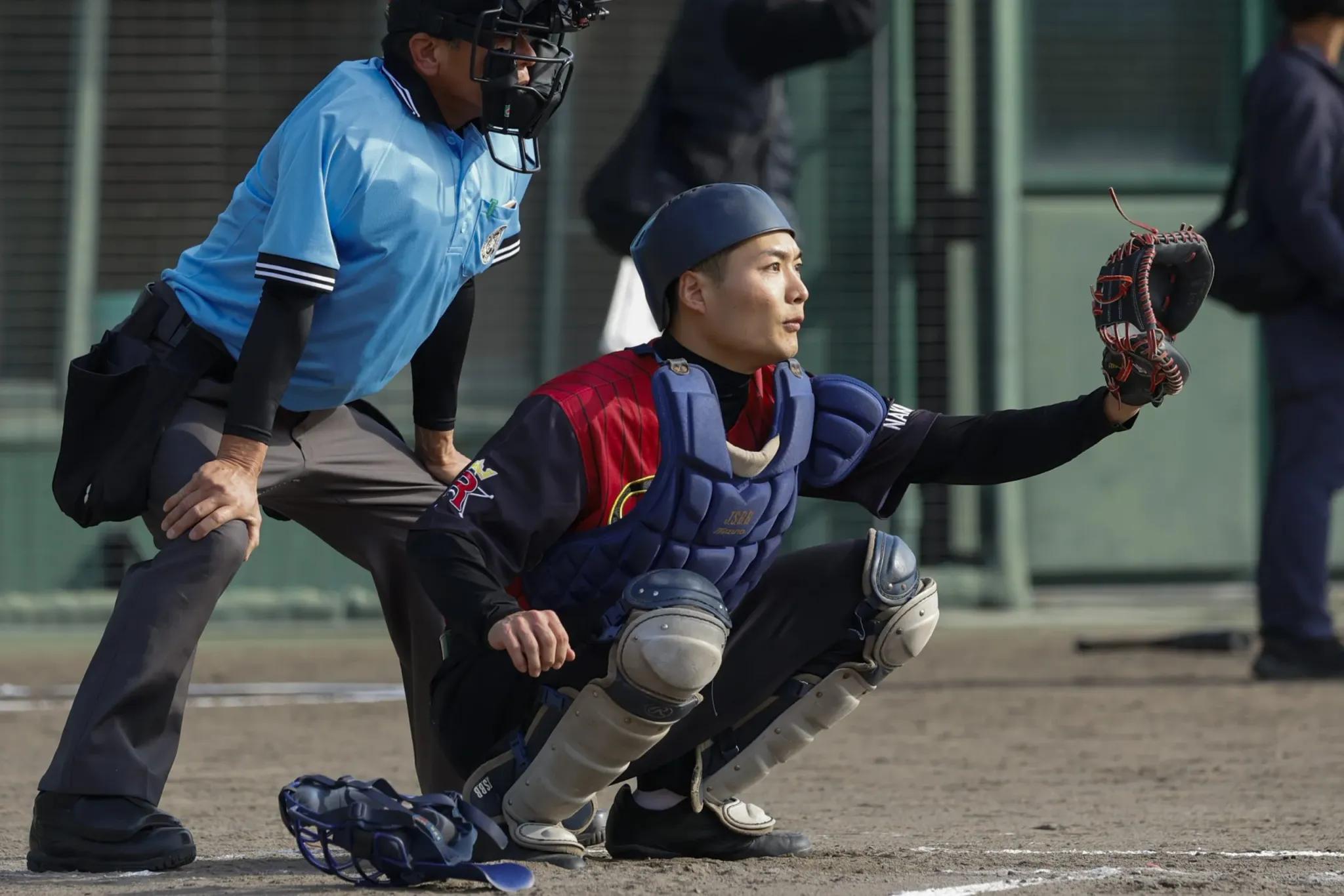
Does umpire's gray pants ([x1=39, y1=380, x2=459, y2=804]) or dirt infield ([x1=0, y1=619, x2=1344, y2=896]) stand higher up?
umpire's gray pants ([x1=39, y1=380, x2=459, y2=804])

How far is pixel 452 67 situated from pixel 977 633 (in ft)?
17.0

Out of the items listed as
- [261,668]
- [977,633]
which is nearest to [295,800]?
[261,668]

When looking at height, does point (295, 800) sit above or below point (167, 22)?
below

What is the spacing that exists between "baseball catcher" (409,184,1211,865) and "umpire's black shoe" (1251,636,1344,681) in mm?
3399

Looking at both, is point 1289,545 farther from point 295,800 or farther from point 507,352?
point 295,800

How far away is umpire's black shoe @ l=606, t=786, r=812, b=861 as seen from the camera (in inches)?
157

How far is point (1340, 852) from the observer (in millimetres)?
4043

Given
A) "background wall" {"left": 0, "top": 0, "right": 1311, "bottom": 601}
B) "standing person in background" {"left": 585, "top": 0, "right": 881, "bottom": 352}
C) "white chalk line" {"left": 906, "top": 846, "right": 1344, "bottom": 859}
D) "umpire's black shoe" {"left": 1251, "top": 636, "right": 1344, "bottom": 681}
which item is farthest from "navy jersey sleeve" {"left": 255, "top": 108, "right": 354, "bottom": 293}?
"background wall" {"left": 0, "top": 0, "right": 1311, "bottom": 601}

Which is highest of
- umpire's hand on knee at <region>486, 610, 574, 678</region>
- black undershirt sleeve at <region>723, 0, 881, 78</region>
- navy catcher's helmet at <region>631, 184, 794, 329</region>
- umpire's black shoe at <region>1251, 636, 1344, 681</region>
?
black undershirt sleeve at <region>723, 0, 881, 78</region>

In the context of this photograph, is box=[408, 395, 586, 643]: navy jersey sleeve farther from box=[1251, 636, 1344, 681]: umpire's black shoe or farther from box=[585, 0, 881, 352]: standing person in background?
box=[1251, 636, 1344, 681]: umpire's black shoe

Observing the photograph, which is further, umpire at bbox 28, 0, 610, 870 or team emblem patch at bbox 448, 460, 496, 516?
umpire at bbox 28, 0, 610, 870

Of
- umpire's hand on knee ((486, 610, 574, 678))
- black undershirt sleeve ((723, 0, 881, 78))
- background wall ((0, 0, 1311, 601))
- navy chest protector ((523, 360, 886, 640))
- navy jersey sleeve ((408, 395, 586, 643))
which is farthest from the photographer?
background wall ((0, 0, 1311, 601))

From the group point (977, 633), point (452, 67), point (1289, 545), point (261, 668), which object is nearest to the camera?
point (452, 67)

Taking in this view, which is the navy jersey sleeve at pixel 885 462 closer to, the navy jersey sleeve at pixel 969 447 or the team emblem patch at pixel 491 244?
the navy jersey sleeve at pixel 969 447
